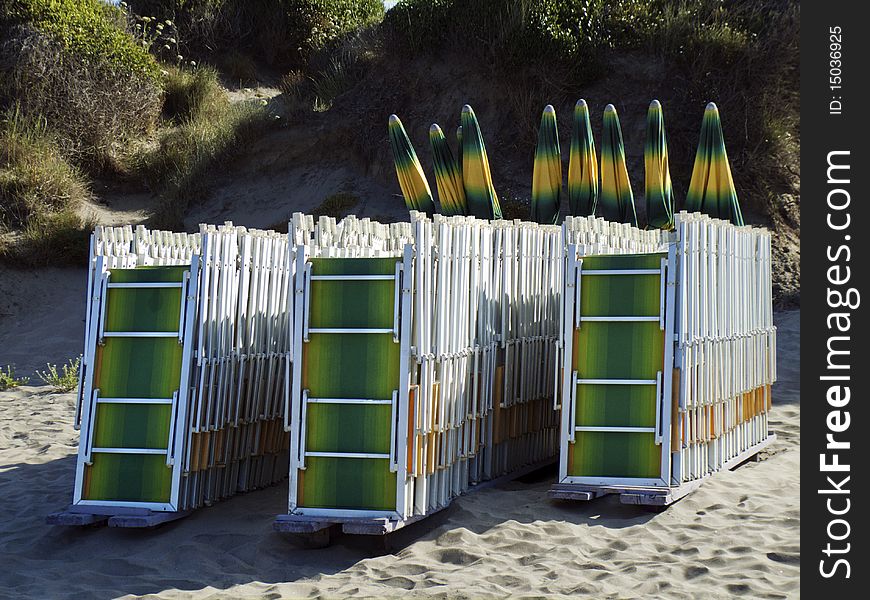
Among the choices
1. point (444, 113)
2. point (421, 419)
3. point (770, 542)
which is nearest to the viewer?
point (770, 542)

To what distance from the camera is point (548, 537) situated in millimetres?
6211

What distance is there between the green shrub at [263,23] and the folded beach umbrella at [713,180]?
13.5 metres

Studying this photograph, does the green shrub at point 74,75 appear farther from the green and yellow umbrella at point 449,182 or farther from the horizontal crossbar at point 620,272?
the horizontal crossbar at point 620,272

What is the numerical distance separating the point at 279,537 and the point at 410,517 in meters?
0.92

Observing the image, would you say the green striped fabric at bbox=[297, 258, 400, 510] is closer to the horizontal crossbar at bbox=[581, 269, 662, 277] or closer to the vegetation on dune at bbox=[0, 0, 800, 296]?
the horizontal crossbar at bbox=[581, 269, 662, 277]

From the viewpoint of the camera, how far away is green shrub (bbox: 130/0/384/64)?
2177 cm

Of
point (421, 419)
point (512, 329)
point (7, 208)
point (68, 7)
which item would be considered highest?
point (68, 7)

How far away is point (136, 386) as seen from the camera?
6.91 metres

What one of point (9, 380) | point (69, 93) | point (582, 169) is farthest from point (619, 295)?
point (69, 93)

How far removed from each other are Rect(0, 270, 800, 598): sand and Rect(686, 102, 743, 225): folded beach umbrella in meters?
2.63

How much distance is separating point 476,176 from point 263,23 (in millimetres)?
14071

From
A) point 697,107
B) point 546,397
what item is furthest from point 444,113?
point 546,397

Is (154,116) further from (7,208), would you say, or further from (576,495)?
(576,495)

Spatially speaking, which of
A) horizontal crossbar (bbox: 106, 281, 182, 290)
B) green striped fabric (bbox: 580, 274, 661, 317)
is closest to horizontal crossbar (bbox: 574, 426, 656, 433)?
green striped fabric (bbox: 580, 274, 661, 317)
